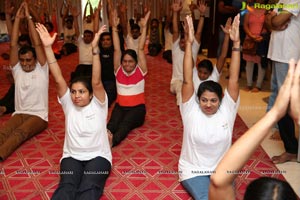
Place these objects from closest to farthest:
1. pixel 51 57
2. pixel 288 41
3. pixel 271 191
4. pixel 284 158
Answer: pixel 271 191 < pixel 51 57 < pixel 284 158 < pixel 288 41

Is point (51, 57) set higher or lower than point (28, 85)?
higher

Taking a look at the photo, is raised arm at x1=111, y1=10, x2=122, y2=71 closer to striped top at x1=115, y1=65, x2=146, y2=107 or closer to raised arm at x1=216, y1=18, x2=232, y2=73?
striped top at x1=115, y1=65, x2=146, y2=107

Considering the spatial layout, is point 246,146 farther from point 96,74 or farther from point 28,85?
point 28,85

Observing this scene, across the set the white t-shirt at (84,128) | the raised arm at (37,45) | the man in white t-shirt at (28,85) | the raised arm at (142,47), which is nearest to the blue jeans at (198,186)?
the white t-shirt at (84,128)

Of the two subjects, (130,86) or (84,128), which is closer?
(84,128)

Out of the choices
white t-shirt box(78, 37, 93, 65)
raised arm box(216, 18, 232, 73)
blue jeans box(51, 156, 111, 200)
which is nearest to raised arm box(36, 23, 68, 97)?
blue jeans box(51, 156, 111, 200)

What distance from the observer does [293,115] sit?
3.54ft

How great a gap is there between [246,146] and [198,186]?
123cm

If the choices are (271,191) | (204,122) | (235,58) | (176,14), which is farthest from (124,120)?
(271,191)

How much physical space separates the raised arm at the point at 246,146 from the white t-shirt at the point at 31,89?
8.26 ft

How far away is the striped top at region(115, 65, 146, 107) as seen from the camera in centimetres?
352

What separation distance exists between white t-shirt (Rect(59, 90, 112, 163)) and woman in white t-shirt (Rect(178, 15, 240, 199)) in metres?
0.62

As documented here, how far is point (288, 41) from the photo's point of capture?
292 cm

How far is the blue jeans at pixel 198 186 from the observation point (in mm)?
2150
